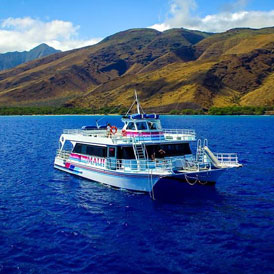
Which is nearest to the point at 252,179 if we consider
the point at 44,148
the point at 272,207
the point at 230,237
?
the point at 272,207

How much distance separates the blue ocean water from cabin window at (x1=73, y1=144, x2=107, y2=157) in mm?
3062

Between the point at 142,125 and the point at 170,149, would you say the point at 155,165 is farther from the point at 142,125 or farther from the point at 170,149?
the point at 142,125

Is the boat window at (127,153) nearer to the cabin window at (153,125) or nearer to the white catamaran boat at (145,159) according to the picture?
the white catamaran boat at (145,159)

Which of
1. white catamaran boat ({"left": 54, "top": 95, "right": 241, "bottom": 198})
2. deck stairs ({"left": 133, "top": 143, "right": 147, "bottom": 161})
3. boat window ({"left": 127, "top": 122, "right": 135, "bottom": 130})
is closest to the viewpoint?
white catamaran boat ({"left": 54, "top": 95, "right": 241, "bottom": 198})

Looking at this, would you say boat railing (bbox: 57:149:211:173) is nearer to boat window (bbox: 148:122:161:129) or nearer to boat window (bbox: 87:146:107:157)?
boat window (bbox: 87:146:107:157)

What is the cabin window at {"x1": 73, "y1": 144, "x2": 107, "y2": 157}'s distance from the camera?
33.3 meters

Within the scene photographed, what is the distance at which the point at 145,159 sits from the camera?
99.6 feet

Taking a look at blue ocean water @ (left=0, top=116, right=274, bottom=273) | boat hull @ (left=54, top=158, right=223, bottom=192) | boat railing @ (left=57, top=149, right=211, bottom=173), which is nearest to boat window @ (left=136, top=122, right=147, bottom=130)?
boat railing @ (left=57, top=149, right=211, bottom=173)

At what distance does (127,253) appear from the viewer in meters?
19.3

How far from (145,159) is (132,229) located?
349 inches

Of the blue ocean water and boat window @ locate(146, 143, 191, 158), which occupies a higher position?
boat window @ locate(146, 143, 191, 158)

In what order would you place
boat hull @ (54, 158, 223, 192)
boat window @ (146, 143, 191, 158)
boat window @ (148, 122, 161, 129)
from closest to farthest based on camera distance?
boat hull @ (54, 158, 223, 192) → boat window @ (146, 143, 191, 158) → boat window @ (148, 122, 161, 129)

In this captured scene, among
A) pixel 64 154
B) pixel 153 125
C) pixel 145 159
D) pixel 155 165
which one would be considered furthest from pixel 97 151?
pixel 64 154

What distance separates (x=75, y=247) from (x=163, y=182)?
1082cm
